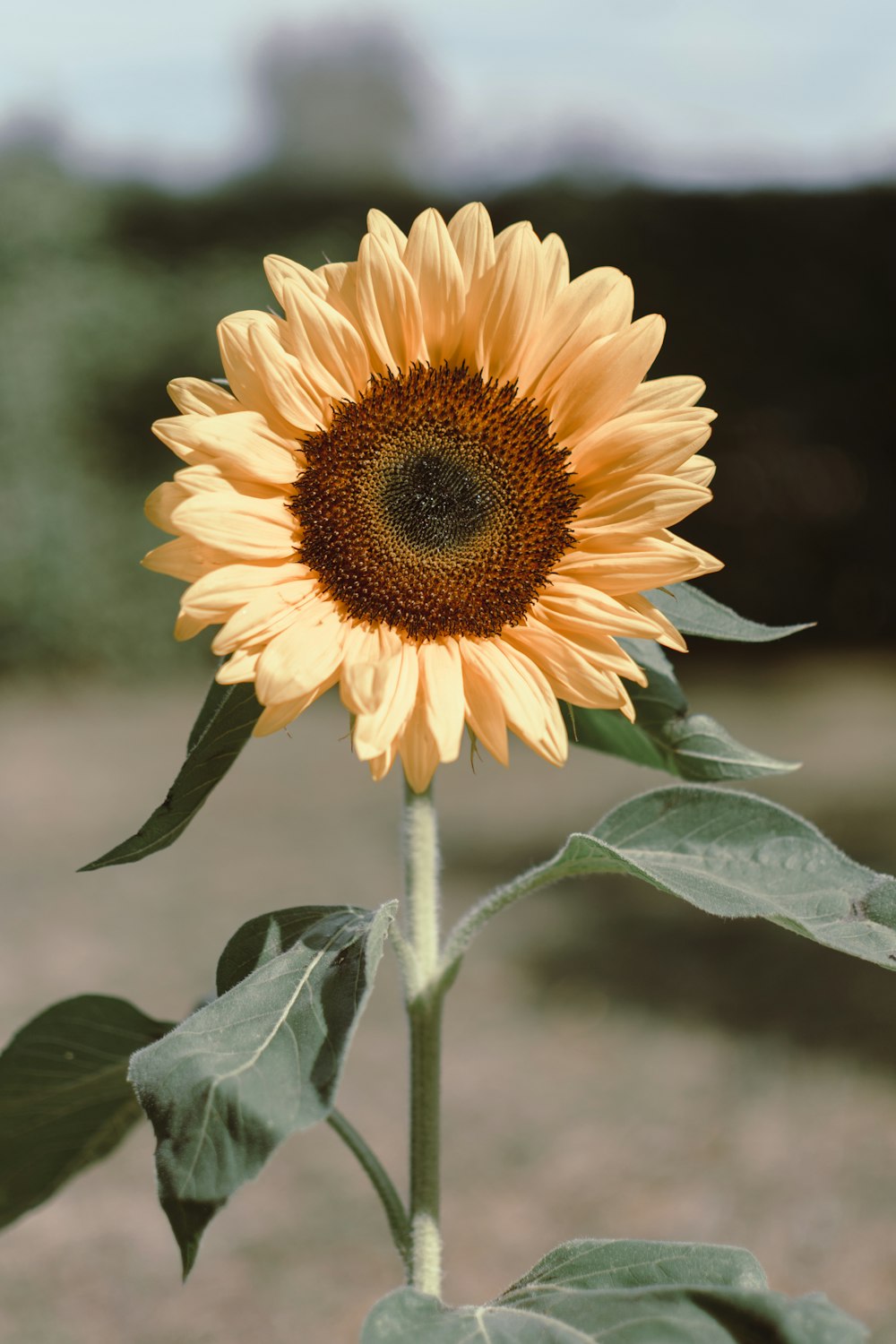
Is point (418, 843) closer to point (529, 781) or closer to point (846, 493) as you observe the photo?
point (529, 781)

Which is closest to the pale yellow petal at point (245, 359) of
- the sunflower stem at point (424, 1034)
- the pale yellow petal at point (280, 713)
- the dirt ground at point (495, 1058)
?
the pale yellow petal at point (280, 713)

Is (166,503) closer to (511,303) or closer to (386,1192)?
(511,303)

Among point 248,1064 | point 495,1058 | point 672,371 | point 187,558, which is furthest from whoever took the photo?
point 672,371

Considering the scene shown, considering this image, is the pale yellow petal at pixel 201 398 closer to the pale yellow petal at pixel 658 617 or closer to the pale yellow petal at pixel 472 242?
the pale yellow petal at pixel 472 242

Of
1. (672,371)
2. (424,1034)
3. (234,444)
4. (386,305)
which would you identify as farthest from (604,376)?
(672,371)

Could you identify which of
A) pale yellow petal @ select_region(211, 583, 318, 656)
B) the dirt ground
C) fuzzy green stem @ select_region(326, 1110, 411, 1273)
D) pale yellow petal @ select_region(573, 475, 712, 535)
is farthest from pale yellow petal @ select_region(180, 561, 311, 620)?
the dirt ground

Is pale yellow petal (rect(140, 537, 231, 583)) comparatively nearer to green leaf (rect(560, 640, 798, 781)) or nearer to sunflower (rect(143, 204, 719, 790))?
sunflower (rect(143, 204, 719, 790))
